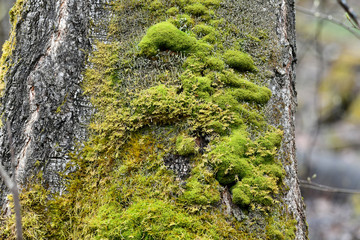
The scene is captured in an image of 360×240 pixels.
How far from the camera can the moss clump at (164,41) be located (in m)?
1.81

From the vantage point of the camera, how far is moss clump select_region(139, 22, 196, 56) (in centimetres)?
181

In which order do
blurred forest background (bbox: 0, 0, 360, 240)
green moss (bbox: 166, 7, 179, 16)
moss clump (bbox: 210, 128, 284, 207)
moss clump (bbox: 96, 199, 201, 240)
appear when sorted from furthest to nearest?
blurred forest background (bbox: 0, 0, 360, 240) → green moss (bbox: 166, 7, 179, 16) → moss clump (bbox: 210, 128, 284, 207) → moss clump (bbox: 96, 199, 201, 240)

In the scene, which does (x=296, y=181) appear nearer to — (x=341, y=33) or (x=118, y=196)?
(x=118, y=196)

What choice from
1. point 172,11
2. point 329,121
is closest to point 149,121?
point 172,11

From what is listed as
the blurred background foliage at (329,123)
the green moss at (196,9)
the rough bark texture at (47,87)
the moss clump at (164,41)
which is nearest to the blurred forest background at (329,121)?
the blurred background foliage at (329,123)

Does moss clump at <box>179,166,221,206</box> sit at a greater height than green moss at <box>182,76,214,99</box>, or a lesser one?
lesser

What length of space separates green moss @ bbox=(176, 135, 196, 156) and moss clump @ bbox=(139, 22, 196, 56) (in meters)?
0.61

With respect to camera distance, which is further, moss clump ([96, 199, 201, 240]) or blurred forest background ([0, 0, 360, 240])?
blurred forest background ([0, 0, 360, 240])

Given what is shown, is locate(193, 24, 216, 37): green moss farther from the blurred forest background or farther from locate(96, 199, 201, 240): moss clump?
the blurred forest background

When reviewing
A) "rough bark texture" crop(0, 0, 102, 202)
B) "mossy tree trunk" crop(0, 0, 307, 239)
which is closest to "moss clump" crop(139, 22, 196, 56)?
"mossy tree trunk" crop(0, 0, 307, 239)

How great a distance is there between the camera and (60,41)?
1.84 meters

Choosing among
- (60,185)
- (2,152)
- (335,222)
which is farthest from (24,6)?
(335,222)

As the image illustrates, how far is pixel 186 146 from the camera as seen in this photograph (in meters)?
1.60

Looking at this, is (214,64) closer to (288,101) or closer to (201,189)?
(288,101)
